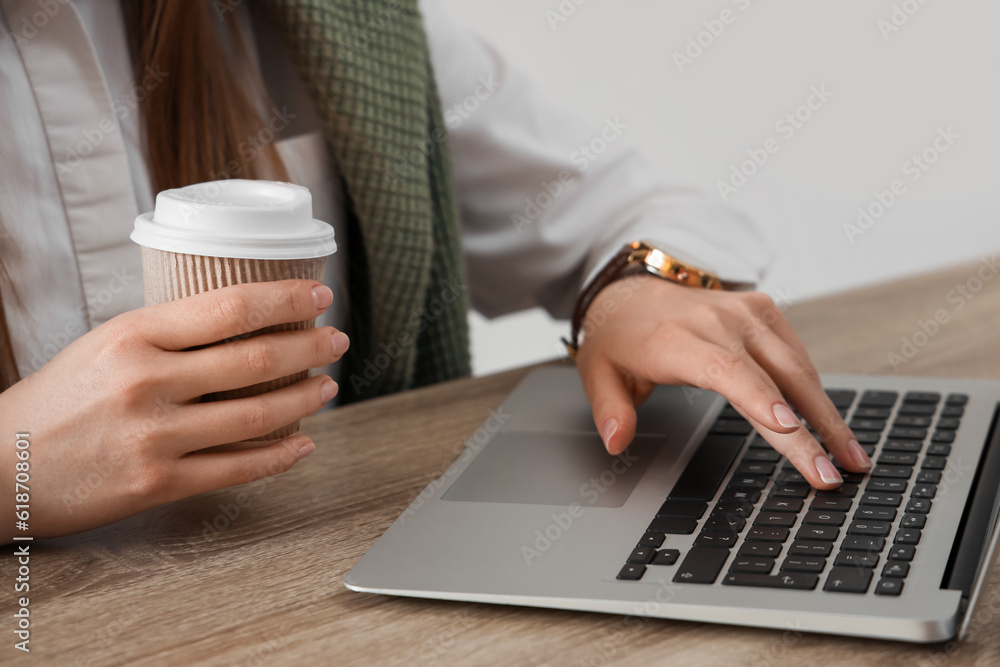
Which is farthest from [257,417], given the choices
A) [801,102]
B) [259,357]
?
[801,102]

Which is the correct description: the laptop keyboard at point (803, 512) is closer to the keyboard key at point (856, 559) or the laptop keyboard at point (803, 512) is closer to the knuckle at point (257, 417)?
the keyboard key at point (856, 559)

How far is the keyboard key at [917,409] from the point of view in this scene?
2.00 ft

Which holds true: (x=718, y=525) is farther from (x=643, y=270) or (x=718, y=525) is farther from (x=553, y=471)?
(x=643, y=270)

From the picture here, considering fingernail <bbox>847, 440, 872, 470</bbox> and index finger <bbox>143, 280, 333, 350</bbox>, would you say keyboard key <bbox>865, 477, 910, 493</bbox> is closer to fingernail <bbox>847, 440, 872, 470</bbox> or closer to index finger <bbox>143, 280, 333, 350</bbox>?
fingernail <bbox>847, 440, 872, 470</bbox>

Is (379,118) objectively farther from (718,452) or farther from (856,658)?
(856,658)

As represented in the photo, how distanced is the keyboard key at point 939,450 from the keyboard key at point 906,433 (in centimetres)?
2

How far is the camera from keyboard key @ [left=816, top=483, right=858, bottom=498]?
49 cm

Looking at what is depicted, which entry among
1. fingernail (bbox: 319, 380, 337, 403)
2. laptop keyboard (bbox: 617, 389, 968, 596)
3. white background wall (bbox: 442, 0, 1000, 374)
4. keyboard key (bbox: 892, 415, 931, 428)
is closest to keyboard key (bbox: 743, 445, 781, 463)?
laptop keyboard (bbox: 617, 389, 968, 596)

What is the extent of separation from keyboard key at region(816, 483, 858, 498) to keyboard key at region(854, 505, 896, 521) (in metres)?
0.02

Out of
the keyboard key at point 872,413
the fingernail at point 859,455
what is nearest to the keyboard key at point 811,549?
the fingernail at point 859,455

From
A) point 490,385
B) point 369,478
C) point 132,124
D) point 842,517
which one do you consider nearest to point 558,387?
point 490,385

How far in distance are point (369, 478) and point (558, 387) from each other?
19 cm

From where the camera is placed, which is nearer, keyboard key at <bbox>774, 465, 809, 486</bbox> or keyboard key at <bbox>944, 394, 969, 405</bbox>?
keyboard key at <bbox>774, 465, 809, 486</bbox>

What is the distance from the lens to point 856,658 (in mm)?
358
